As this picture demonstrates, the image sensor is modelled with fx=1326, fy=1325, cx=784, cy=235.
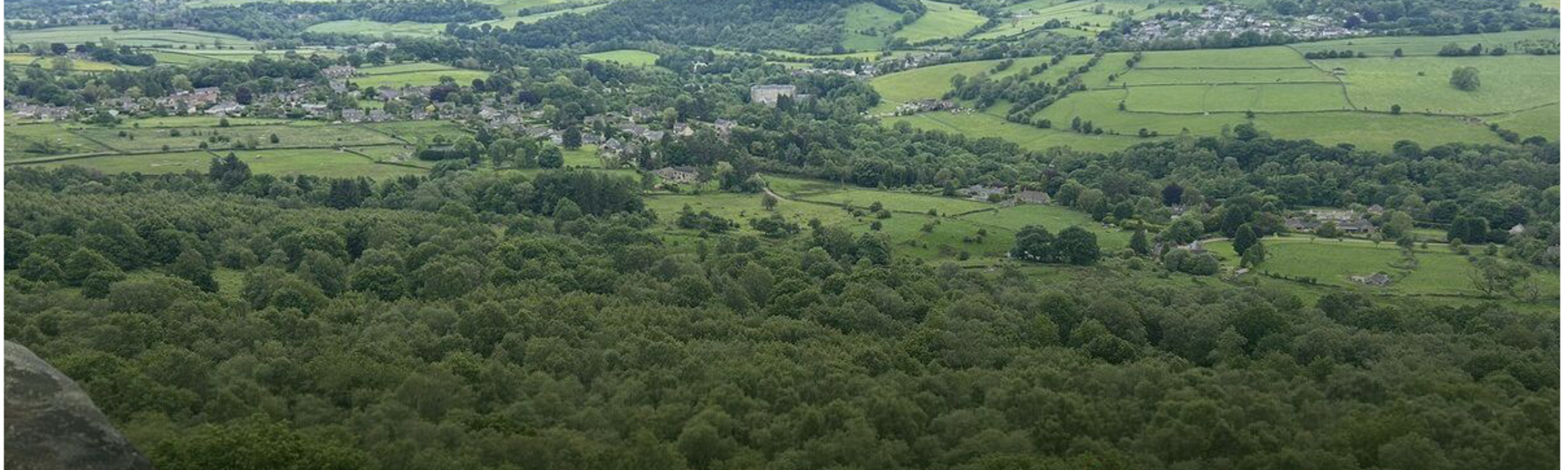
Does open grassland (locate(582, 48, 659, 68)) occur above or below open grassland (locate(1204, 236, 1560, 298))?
above

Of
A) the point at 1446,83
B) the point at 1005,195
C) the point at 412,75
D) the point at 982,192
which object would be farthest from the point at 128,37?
the point at 1446,83

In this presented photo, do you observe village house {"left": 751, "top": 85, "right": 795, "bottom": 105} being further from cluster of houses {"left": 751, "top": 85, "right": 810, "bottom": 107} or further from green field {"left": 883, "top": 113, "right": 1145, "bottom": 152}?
green field {"left": 883, "top": 113, "right": 1145, "bottom": 152}

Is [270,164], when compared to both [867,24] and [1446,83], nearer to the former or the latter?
[1446,83]

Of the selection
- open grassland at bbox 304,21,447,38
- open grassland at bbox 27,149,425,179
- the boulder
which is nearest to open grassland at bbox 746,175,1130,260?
open grassland at bbox 27,149,425,179

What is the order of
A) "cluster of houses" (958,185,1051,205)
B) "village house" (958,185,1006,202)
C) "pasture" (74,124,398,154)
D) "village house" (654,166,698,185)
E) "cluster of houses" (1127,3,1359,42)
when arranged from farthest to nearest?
"cluster of houses" (1127,3,1359,42)
"pasture" (74,124,398,154)
"village house" (654,166,698,185)
"village house" (958,185,1006,202)
"cluster of houses" (958,185,1051,205)

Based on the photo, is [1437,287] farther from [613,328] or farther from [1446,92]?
[1446,92]

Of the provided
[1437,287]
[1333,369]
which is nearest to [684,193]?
[1437,287]

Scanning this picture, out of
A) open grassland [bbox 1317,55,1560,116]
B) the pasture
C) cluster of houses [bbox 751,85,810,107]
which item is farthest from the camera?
cluster of houses [bbox 751,85,810,107]
